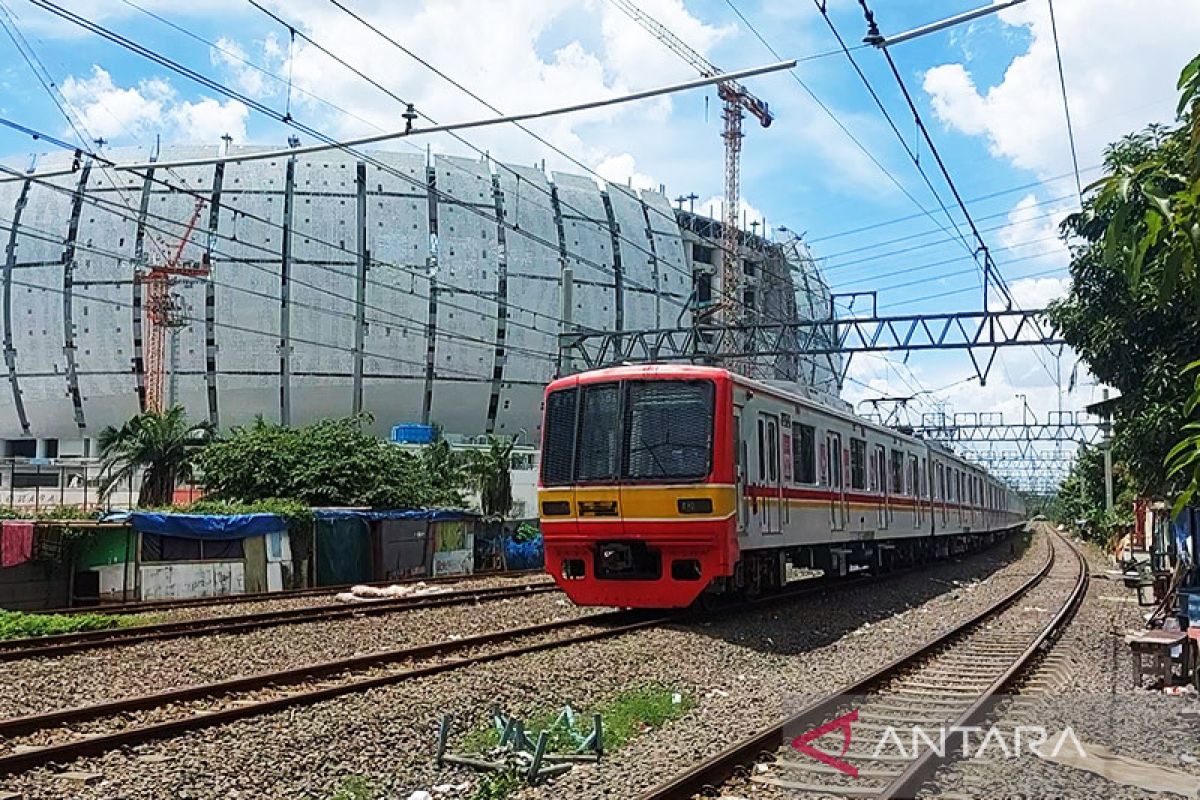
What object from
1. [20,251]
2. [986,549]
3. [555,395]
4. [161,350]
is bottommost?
[986,549]

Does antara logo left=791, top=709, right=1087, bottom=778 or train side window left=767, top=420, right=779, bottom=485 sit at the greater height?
train side window left=767, top=420, right=779, bottom=485

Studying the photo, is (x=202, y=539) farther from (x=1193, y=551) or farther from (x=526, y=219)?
(x=526, y=219)

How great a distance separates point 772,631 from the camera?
42.5ft

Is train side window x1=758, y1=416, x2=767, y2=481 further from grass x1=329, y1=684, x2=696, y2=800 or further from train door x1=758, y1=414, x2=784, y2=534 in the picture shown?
grass x1=329, y1=684, x2=696, y2=800

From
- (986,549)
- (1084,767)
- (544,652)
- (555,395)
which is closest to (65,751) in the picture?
(544,652)

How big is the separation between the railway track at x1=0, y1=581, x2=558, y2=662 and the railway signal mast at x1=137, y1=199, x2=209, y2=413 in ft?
149

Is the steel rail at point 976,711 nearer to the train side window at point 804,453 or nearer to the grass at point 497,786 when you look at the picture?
the grass at point 497,786

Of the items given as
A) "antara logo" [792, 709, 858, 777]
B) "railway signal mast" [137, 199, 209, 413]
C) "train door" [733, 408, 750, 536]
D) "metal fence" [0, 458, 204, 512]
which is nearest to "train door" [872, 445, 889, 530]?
"train door" [733, 408, 750, 536]

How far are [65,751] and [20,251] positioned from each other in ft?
217

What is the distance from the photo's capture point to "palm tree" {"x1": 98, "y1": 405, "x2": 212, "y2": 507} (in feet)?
104

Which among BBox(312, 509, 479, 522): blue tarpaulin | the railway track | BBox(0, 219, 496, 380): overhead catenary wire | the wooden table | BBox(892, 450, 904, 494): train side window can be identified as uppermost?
BBox(0, 219, 496, 380): overhead catenary wire

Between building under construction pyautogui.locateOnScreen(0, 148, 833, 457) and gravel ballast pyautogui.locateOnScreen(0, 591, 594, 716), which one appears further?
building under construction pyautogui.locateOnScreen(0, 148, 833, 457)

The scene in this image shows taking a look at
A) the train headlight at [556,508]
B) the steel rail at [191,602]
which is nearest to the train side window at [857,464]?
the train headlight at [556,508]

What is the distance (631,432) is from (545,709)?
4.82 m
